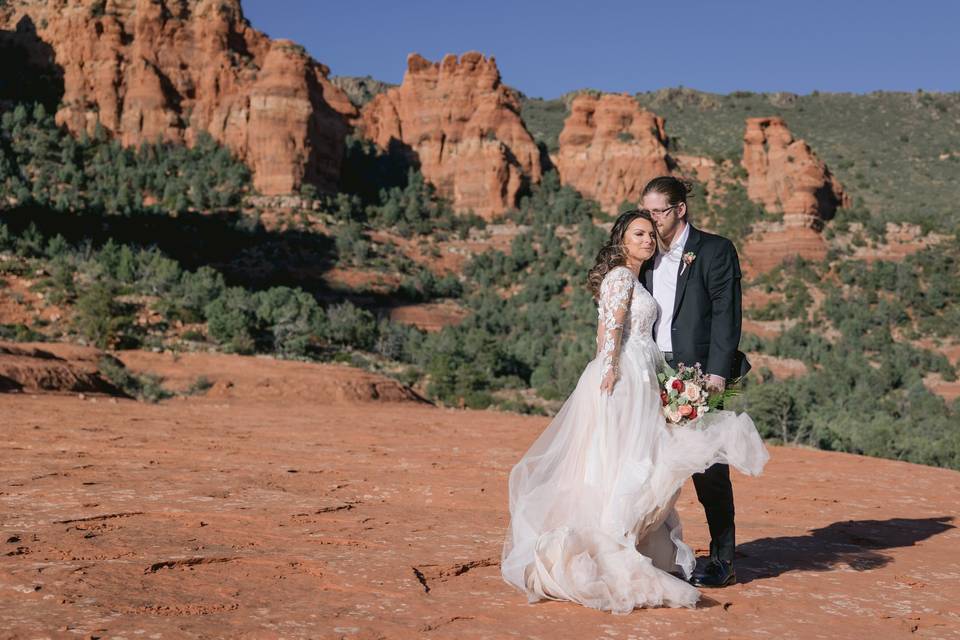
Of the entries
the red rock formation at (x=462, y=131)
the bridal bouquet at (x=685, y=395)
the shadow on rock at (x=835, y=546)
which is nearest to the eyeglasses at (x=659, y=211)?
the bridal bouquet at (x=685, y=395)

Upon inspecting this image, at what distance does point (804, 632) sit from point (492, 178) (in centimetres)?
5925

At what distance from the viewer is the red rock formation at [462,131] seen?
62.2 m

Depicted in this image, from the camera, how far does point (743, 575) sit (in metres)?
4.77

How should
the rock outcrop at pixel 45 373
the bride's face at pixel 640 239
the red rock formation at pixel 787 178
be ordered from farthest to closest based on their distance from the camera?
1. the red rock formation at pixel 787 178
2. the rock outcrop at pixel 45 373
3. the bride's face at pixel 640 239

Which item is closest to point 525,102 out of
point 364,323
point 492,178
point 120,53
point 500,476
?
point 492,178

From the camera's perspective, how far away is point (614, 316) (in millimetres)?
4164

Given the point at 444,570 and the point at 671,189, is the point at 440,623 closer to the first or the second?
the point at 444,570

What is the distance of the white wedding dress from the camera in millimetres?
3939

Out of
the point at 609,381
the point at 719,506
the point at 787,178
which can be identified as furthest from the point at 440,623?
the point at 787,178

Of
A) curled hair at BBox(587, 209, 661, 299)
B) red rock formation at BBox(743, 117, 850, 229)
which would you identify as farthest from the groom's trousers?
red rock formation at BBox(743, 117, 850, 229)

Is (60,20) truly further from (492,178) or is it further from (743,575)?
(743,575)

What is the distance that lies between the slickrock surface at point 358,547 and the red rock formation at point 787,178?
45259mm

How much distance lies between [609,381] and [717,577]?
1.26m

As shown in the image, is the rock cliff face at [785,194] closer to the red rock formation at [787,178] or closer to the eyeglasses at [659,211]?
the red rock formation at [787,178]
